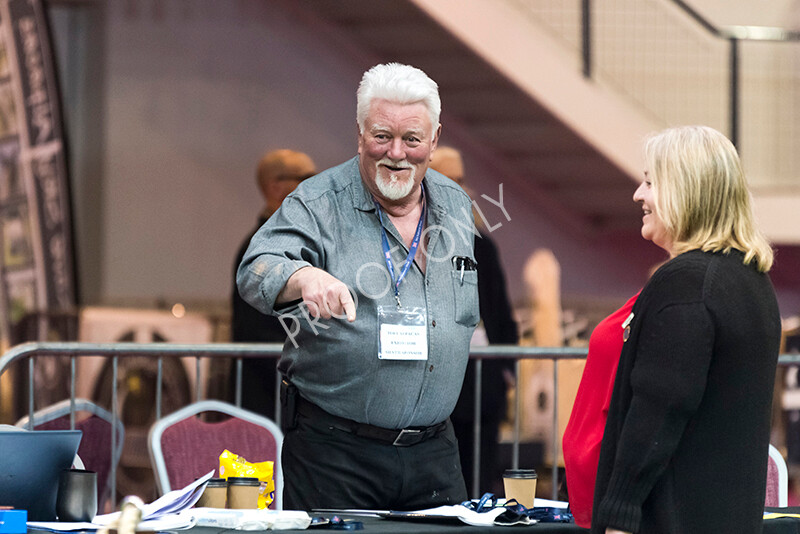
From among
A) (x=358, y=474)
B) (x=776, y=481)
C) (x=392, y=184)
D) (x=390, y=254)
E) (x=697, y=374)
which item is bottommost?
(x=776, y=481)

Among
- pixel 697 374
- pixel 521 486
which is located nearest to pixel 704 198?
pixel 697 374

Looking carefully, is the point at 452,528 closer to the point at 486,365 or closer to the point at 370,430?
the point at 370,430

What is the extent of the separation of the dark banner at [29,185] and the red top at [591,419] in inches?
179

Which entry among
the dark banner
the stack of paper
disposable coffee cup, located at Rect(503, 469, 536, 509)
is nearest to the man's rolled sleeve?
the stack of paper

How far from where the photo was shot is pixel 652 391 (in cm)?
190

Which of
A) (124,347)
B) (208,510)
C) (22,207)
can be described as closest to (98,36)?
(22,207)

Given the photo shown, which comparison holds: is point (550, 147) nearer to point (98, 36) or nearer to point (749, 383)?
point (98, 36)

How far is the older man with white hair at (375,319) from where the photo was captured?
246 centimetres

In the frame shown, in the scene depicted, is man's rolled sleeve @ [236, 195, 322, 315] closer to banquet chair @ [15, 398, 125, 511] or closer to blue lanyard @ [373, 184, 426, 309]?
blue lanyard @ [373, 184, 426, 309]

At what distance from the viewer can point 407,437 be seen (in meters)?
2.50

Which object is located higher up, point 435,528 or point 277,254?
point 277,254

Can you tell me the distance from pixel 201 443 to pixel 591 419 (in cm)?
165

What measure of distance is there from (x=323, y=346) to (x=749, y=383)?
95cm

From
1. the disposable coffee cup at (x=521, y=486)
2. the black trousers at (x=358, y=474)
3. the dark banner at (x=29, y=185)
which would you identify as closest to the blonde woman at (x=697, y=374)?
the disposable coffee cup at (x=521, y=486)
